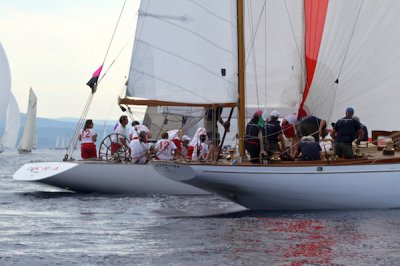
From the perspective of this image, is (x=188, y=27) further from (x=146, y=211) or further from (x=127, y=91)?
(x=146, y=211)

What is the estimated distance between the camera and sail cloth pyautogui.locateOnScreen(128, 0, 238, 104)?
60.2 feet

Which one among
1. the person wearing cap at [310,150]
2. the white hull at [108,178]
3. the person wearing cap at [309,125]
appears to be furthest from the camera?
the white hull at [108,178]

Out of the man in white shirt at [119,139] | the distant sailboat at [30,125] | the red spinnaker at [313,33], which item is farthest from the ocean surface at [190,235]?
the distant sailboat at [30,125]

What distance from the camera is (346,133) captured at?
16531 mm

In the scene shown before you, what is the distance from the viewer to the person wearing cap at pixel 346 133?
16.5m

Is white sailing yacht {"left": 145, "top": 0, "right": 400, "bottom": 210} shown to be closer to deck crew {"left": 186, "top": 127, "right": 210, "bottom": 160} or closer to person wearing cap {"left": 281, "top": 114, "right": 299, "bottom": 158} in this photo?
person wearing cap {"left": 281, "top": 114, "right": 299, "bottom": 158}

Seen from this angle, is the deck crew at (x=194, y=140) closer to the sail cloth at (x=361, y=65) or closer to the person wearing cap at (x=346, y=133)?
the sail cloth at (x=361, y=65)

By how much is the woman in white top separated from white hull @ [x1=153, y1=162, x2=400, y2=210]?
258 inches

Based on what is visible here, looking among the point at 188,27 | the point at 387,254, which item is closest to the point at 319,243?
the point at 387,254

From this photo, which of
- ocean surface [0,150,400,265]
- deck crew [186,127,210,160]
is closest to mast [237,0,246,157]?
ocean surface [0,150,400,265]

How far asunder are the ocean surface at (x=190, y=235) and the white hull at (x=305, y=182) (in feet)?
0.84

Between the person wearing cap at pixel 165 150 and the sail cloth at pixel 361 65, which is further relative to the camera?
the person wearing cap at pixel 165 150

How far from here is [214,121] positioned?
18.6 m

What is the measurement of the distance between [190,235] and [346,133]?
14.4 feet
